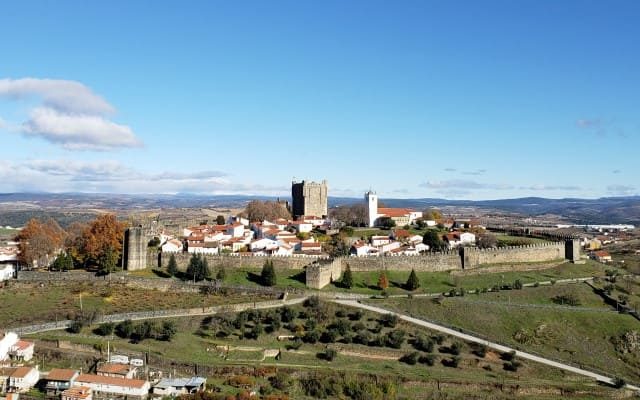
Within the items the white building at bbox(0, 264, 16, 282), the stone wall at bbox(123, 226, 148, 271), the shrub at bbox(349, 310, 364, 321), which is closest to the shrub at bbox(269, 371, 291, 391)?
the shrub at bbox(349, 310, 364, 321)

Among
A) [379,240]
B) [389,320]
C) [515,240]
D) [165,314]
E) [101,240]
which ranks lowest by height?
[389,320]

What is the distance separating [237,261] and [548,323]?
24.8 meters

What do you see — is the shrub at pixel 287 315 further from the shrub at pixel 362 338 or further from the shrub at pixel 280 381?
the shrub at pixel 280 381

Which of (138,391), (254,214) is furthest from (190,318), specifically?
(254,214)

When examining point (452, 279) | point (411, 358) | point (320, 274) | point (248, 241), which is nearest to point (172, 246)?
point (248, 241)

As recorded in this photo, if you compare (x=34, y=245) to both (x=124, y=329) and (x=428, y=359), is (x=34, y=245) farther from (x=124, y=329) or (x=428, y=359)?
(x=428, y=359)

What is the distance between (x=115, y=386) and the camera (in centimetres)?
2802

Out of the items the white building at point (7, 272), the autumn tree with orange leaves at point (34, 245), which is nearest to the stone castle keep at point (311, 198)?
the autumn tree with orange leaves at point (34, 245)

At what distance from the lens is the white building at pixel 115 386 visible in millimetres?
27906

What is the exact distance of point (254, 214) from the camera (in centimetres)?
8344

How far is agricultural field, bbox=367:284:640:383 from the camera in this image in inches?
1571

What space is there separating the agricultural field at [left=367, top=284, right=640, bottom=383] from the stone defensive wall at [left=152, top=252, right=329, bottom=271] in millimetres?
9232

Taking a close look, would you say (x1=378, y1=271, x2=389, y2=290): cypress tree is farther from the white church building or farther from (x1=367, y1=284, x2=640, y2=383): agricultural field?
the white church building

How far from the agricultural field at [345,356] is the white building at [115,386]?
321 centimetres
